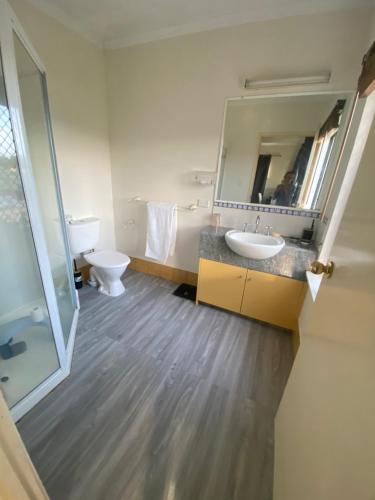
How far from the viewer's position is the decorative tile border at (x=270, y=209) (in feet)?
6.18

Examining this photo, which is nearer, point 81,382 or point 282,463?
point 282,463

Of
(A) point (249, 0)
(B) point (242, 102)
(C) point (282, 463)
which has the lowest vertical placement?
(C) point (282, 463)

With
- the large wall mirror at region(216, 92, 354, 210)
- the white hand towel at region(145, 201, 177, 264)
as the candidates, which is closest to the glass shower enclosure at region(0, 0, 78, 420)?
the white hand towel at region(145, 201, 177, 264)

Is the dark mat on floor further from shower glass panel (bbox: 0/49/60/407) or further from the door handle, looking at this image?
the door handle

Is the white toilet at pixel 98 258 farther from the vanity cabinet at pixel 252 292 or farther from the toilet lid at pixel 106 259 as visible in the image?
the vanity cabinet at pixel 252 292

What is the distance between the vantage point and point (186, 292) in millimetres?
2480

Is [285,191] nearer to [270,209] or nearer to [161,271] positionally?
[270,209]

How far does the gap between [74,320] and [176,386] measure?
111cm

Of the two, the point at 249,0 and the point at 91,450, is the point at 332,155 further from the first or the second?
the point at 91,450

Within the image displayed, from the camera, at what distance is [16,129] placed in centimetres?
97

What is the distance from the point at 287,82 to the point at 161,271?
90.8 inches

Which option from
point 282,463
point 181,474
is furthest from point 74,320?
point 282,463

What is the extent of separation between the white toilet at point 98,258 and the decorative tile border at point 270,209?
1.20 meters

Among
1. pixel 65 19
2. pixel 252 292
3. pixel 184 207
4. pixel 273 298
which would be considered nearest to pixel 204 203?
pixel 184 207
